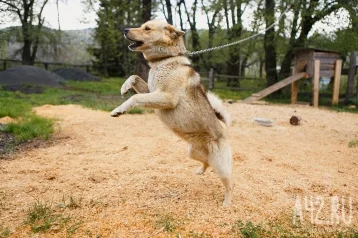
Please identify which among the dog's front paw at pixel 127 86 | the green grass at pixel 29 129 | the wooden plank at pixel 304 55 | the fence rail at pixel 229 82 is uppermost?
the wooden plank at pixel 304 55

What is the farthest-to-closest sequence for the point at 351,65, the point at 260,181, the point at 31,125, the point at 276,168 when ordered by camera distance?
the point at 351,65 < the point at 31,125 < the point at 276,168 < the point at 260,181

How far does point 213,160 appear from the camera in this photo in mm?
3535

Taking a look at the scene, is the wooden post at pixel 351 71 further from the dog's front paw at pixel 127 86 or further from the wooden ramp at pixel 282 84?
the dog's front paw at pixel 127 86

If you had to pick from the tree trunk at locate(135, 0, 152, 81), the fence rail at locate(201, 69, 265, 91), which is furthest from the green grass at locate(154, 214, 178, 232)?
the fence rail at locate(201, 69, 265, 91)

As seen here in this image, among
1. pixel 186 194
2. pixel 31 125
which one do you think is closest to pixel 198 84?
pixel 186 194

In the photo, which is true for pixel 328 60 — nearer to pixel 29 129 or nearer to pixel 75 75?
pixel 29 129

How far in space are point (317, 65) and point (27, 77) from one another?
48.1ft

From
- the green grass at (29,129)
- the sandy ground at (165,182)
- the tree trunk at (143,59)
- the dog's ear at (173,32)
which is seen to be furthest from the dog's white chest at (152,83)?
the tree trunk at (143,59)

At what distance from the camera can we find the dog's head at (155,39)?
351cm

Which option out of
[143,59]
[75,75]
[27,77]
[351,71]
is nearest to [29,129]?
[143,59]

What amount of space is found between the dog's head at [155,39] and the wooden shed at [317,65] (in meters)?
10.9

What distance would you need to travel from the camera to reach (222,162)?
11.5ft

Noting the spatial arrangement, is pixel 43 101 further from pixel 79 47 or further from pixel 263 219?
pixel 79 47

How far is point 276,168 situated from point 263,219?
1.93 metres
